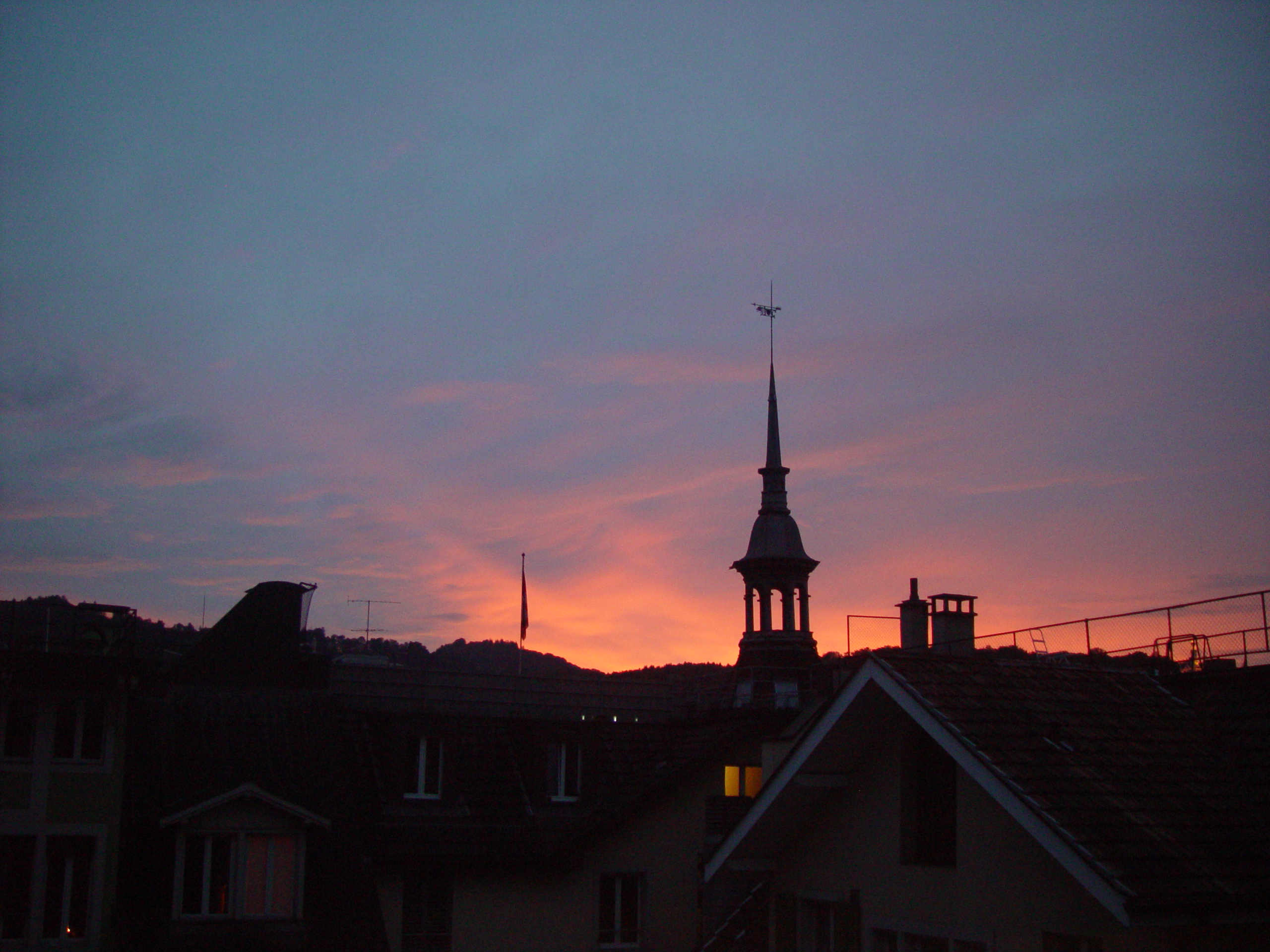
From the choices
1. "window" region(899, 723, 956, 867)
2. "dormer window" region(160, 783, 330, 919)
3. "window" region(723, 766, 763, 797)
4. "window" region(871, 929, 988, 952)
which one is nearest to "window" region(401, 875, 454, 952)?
"dormer window" region(160, 783, 330, 919)

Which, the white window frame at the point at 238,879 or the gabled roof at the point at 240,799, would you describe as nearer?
the gabled roof at the point at 240,799

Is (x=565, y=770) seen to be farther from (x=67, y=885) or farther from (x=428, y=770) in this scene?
(x=67, y=885)

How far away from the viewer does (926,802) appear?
16.0 meters

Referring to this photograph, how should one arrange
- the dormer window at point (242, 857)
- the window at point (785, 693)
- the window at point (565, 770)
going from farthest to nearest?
the window at point (785, 693), the window at point (565, 770), the dormer window at point (242, 857)

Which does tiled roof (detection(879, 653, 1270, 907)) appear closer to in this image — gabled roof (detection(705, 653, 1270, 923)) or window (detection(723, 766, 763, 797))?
gabled roof (detection(705, 653, 1270, 923))

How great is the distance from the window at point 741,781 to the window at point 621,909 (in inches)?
143

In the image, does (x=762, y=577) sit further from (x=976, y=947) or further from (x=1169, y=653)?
Result: (x=976, y=947)

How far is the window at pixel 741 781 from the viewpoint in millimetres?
36375

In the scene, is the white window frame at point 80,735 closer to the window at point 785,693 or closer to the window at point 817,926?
the window at point 817,926

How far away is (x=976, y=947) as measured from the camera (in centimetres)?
1452

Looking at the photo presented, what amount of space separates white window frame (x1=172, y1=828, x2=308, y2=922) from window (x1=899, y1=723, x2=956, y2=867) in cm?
1894

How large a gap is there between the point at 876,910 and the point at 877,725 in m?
2.42

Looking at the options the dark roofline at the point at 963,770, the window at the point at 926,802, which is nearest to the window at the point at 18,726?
the dark roofline at the point at 963,770

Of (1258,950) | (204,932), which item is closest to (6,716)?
(204,932)
